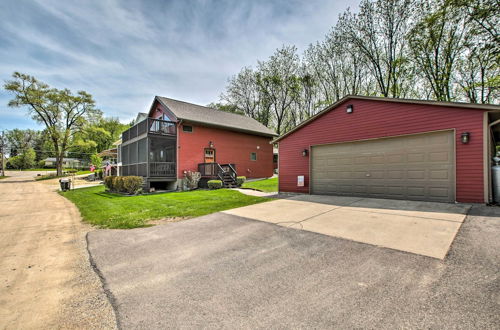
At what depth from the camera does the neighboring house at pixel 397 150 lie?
20.4 feet

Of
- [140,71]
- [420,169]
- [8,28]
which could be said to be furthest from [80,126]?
[420,169]

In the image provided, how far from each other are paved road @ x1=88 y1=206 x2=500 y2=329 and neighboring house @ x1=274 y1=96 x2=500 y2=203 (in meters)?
2.76

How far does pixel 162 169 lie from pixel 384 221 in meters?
12.3

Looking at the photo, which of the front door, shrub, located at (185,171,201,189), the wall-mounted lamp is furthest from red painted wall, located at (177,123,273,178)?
the wall-mounted lamp

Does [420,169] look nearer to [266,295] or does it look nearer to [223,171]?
[266,295]

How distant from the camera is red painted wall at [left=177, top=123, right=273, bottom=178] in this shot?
14.5 m

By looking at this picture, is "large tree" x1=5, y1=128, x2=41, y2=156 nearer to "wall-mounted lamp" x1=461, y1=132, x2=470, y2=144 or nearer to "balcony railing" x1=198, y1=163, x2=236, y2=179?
"balcony railing" x1=198, y1=163, x2=236, y2=179

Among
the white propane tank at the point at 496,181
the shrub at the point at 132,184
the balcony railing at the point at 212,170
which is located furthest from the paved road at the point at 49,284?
the white propane tank at the point at 496,181

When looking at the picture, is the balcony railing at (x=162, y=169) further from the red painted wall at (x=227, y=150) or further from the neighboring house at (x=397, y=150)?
the neighboring house at (x=397, y=150)

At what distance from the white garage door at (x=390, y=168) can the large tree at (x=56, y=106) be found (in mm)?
34952

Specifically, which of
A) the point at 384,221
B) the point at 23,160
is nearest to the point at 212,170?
the point at 384,221

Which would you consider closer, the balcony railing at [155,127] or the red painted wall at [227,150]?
the balcony railing at [155,127]

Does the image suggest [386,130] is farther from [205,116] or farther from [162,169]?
[205,116]

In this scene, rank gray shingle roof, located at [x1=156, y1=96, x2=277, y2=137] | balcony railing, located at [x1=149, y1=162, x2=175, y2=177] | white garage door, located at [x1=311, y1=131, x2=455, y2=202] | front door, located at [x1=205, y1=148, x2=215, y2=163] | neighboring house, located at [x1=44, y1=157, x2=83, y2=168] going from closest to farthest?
white garage door, located at [x1=311, y1=131, x2=455, y2=202] → balcony railing, located at [x1=149, y1=162, x2=175, y2=177] → gray shingle roof, located at [x1=156, y1=96, x2=277, y2=137] → front door, located at [x1=205, y1=148, x2=215, y2=163] → neighboring house, located at [x1=44, y1=157, x2=83, y2=168]
